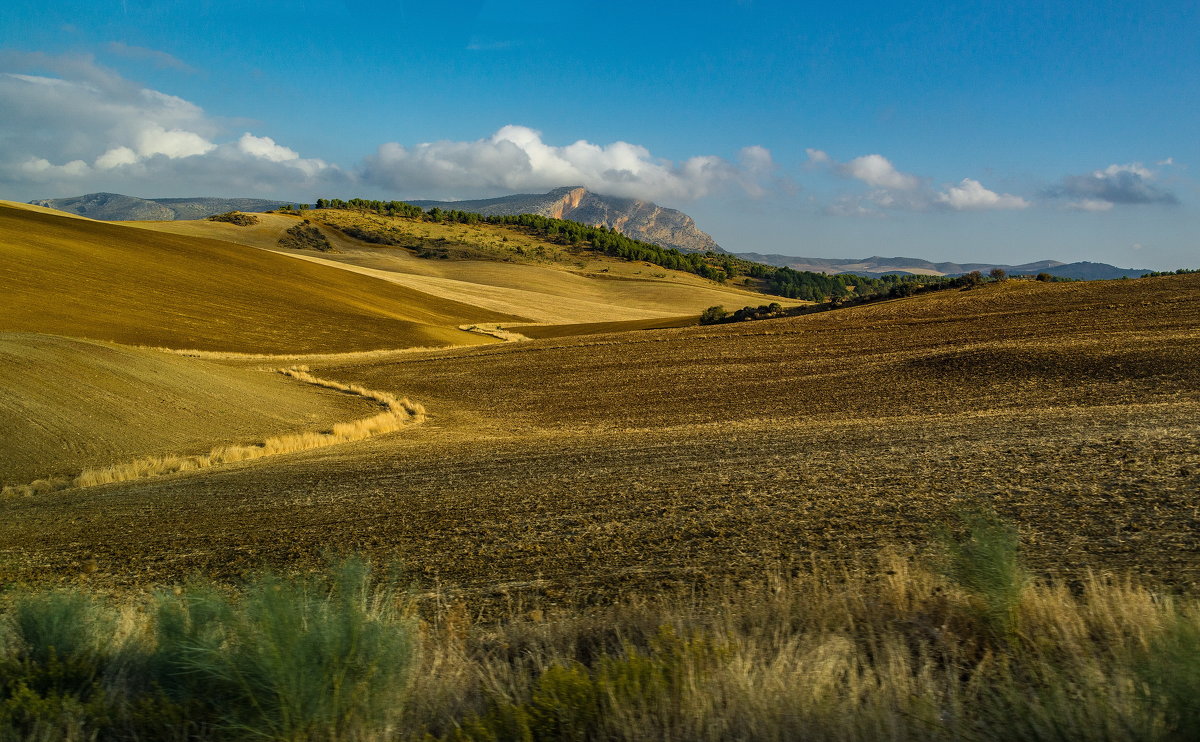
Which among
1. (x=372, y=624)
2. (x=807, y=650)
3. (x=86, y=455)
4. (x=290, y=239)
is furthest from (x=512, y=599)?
(x=290, y=239)

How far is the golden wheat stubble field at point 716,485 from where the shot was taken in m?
8.06

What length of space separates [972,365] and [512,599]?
74.5 feet

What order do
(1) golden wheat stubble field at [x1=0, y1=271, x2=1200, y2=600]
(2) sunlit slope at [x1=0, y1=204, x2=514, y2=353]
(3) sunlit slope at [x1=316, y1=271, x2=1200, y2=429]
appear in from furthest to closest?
(2) sunlit slope at [x1=0, y1=204, x2=514, y2=353], (3) sunlit slope at [x1=316, y1=271, x2=1200, y2=429], (1) golden wheat stubble field at [x1=0, y1=271, x2=1200, y2=600]

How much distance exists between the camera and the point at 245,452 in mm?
18719

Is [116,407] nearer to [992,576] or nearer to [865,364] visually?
[992,576]

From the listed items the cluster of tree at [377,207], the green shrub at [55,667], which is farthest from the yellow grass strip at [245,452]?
the cluster of tree at [377,207]

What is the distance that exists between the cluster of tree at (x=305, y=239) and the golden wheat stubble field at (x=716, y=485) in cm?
11347

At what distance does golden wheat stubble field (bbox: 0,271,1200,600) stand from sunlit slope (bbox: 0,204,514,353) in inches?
1082

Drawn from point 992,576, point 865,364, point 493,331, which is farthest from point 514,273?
point 992,576

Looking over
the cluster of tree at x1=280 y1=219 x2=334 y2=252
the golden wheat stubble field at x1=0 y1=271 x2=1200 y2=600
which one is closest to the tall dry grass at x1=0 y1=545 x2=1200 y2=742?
the golden wheat stubble field at x1=0 y1=271 x2=1200 y2=600

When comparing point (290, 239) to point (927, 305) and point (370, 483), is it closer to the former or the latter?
point (927, 305)

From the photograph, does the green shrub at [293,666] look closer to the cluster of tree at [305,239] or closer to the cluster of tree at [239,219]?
the cluster of tree at [305,239]

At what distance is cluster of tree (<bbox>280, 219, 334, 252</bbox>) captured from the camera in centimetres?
12850

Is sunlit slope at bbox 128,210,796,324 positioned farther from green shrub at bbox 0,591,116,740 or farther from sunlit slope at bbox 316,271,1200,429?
green shrub at bbox 0,591,116,740
